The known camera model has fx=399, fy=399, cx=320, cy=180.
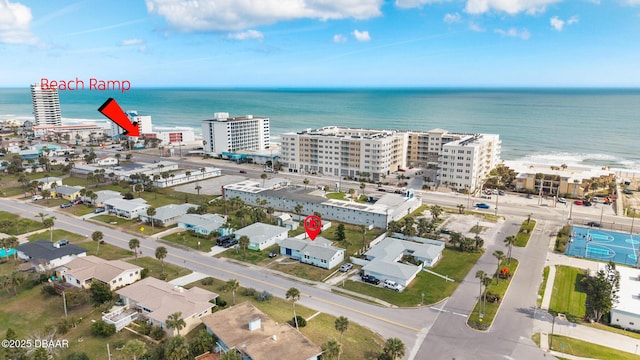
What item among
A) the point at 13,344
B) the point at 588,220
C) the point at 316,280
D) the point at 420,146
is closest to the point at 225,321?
the point at 316,280

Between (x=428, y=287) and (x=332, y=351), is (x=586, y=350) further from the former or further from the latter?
(x=332, y=351)

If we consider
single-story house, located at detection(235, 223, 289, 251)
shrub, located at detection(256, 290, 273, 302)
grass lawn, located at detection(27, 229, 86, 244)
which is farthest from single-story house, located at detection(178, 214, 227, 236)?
shrub, located at detection(256, 290, 273, 302)

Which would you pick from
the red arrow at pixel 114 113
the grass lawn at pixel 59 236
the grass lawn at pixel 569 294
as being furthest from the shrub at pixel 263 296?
the grass lawn at pixel 59 236

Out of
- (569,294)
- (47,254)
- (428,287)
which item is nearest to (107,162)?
(47,254)

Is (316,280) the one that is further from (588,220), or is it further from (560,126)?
(560,126)

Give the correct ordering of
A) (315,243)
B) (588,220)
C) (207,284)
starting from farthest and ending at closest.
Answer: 1. (588,220)
2. (315,243)
3. (207,284)
